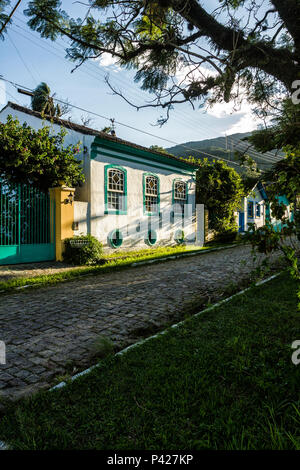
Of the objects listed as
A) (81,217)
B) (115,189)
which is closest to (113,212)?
(115,189)

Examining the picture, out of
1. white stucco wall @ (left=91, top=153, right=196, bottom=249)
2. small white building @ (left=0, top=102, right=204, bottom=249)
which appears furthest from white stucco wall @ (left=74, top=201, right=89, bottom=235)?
white stucco wall @ (left=91, top=153, right=196, bottom=249)

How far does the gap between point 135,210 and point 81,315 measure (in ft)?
28.3

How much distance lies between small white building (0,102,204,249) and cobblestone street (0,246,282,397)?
12.7ft

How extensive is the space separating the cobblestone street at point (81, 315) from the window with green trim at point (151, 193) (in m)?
6.07

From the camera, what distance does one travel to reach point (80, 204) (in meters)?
10.3

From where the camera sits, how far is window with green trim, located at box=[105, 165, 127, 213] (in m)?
11.4

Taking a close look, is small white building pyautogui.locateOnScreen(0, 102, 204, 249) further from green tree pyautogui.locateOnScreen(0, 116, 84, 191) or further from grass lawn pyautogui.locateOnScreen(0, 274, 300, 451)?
grass lawn pyautogui.locateOnScreen(0, 274, 300, 451)

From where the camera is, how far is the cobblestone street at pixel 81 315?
290cm

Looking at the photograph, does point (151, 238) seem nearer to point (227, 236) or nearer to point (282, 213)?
point (227, 236)

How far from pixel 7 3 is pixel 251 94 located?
3475 millimetres

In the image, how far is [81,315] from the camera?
14.4 ft

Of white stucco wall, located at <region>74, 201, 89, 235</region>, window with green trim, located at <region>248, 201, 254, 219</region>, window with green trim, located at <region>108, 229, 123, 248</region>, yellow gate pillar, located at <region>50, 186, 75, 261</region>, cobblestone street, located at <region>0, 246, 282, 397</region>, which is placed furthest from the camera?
window with green trim, located at <region>248, 201, 254, 219</region>

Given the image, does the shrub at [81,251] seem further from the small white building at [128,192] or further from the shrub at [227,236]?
the shrub at [227,236]
